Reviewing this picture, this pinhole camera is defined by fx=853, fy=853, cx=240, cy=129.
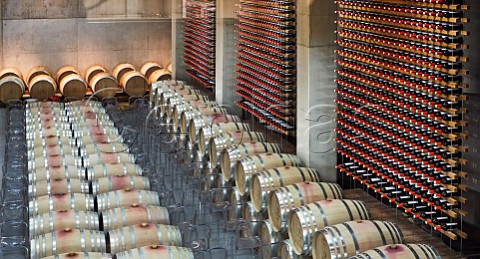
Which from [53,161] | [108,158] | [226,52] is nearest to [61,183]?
[53,161]

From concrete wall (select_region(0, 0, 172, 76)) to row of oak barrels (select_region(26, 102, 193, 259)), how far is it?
4.64m

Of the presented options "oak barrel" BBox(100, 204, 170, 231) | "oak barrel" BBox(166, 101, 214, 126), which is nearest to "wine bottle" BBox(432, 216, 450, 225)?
"oak barrel" BBox(100, 204, 170, 231)

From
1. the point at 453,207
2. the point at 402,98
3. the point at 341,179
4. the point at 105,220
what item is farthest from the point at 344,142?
the point at 105,220

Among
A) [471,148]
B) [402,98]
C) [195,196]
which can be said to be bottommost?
[195,196]

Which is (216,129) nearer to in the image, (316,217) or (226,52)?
(226,52)

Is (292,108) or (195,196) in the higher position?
(292,108)

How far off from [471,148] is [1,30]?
1144 cm

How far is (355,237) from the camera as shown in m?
7.84

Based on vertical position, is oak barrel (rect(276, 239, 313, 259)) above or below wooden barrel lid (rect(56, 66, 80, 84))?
below

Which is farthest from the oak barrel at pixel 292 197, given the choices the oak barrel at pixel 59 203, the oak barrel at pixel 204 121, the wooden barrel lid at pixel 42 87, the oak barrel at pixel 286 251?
the wooden barrel lid at pixel 42 87

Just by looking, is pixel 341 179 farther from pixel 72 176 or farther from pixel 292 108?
pixel 72 176

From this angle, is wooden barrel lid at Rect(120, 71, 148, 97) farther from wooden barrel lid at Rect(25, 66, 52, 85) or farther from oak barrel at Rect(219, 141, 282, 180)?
oak barrel at Rect(219, 141, 282, 180)

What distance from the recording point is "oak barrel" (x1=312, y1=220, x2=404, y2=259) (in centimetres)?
777

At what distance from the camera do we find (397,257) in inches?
282
